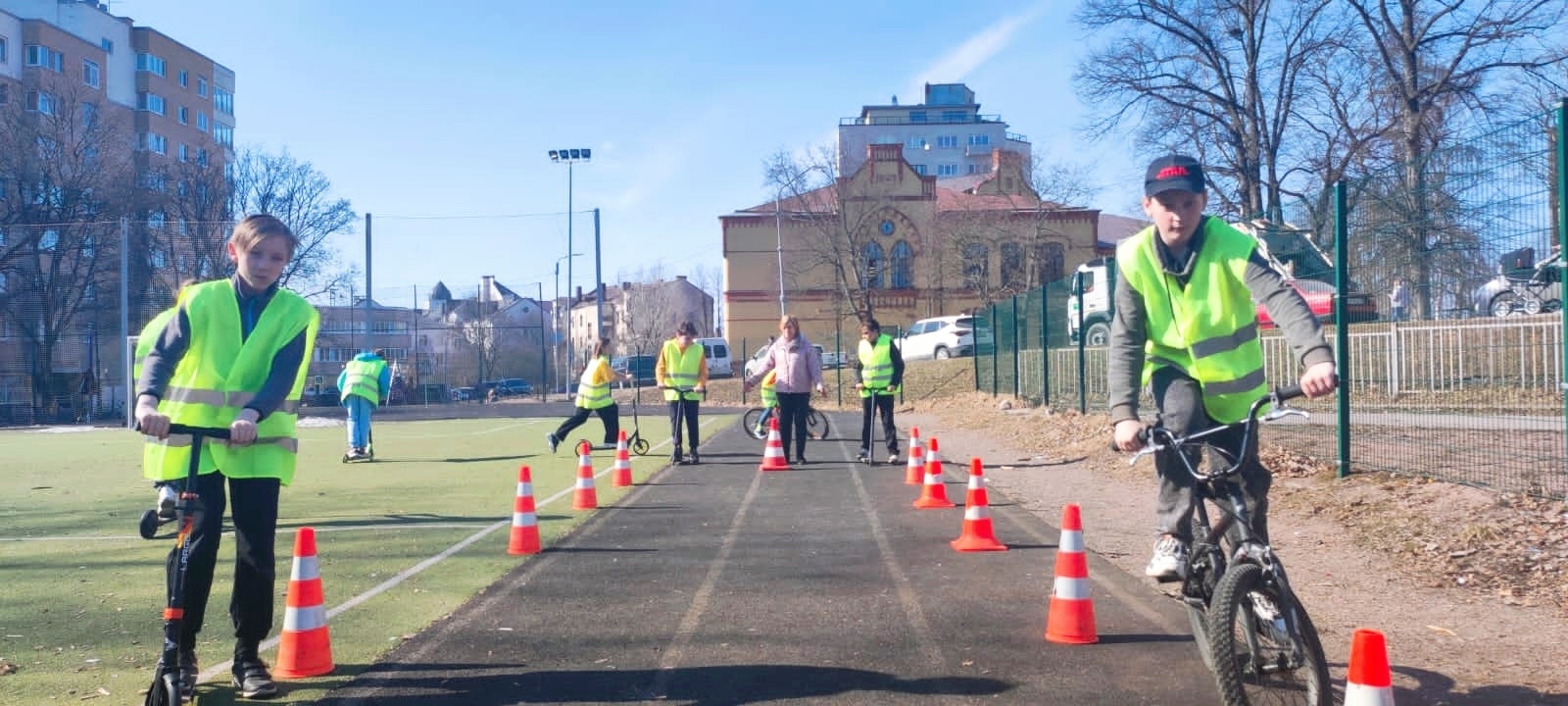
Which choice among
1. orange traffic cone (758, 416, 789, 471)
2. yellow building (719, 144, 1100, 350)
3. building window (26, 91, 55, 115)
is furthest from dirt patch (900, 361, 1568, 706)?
building window (26, 91, 55, 115)

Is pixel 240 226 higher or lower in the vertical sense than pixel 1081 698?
higher

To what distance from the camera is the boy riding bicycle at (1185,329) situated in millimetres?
4242

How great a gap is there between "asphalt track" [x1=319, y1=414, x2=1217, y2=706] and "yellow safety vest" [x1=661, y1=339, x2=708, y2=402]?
5.43m

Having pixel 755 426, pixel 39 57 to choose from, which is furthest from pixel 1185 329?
pixel 39 57

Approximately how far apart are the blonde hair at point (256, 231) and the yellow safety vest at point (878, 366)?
10.5 metres

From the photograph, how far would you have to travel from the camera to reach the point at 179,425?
4578 mm

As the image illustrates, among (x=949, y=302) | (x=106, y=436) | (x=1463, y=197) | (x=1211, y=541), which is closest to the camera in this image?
(x=1211, y=541)

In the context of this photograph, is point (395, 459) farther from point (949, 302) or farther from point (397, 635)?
point (949, 302)

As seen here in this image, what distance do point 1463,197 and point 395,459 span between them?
45.2 ft

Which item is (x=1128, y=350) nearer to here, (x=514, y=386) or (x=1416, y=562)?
(x=1416, y=562)

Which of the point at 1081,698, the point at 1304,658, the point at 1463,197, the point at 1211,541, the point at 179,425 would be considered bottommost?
the point at 1081,698

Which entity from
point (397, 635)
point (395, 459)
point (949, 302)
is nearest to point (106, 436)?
point (395, 459)

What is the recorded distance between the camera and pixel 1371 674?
11.7 ft

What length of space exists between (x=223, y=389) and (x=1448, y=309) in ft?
28.6
